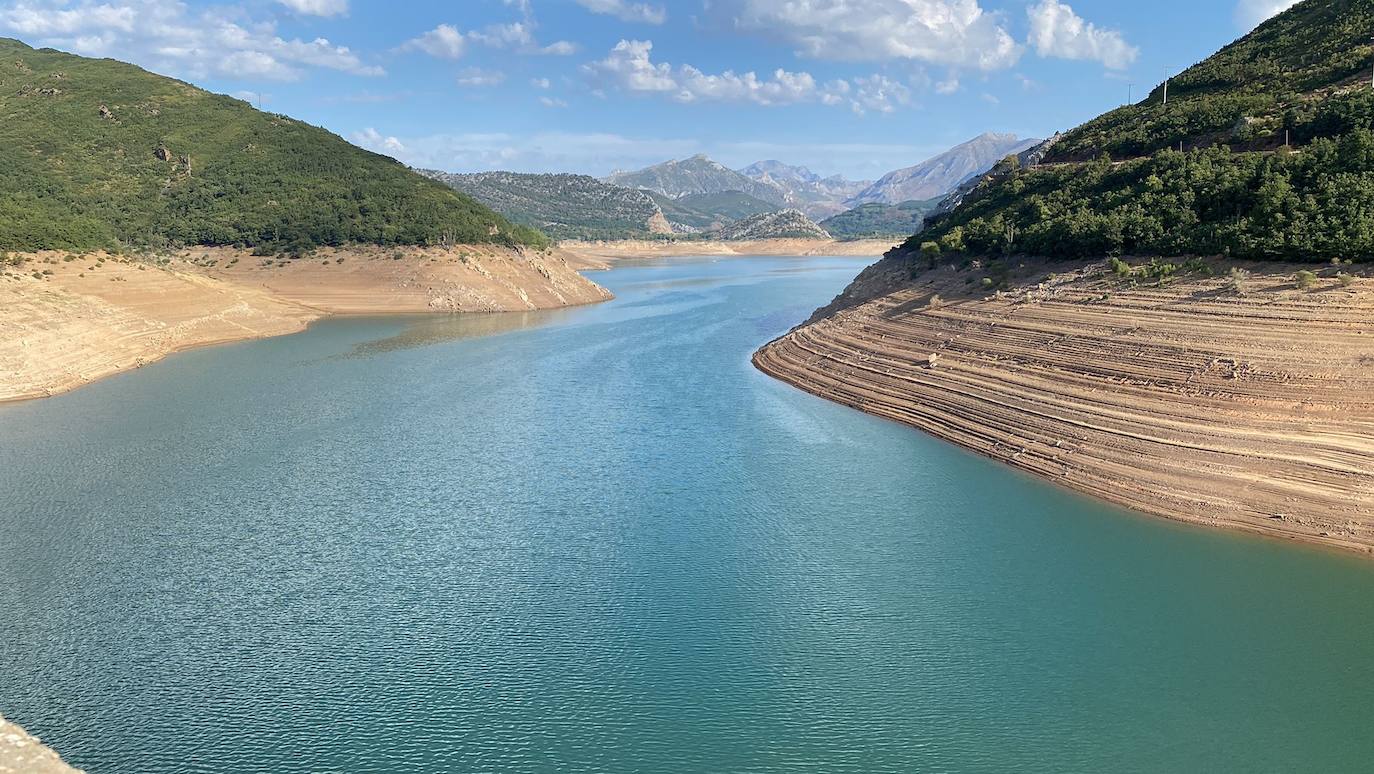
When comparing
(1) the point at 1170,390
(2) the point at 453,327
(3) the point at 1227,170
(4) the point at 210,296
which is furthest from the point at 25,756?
(4) the point at 210,296

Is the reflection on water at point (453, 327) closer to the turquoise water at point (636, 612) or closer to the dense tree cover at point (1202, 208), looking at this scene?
the turquoise water at point (636, 612)

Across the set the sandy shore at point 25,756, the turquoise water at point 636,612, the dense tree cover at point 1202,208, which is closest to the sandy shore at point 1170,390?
the dense tree cover at point 1202,208

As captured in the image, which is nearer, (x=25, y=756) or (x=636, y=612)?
(x=25, y=756)

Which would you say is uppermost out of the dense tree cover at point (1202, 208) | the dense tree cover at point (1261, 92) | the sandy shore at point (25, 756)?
the dense tree cover at point (1261, 92)

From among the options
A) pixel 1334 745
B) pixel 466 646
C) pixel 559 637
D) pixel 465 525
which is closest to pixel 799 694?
pixel 559 637

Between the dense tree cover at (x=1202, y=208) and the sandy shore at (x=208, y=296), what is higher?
the dense tree cover at (x=1202, y=208)

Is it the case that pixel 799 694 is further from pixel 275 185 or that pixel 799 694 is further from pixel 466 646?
pixel 275 185

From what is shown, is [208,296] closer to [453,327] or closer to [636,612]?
[453,327]
